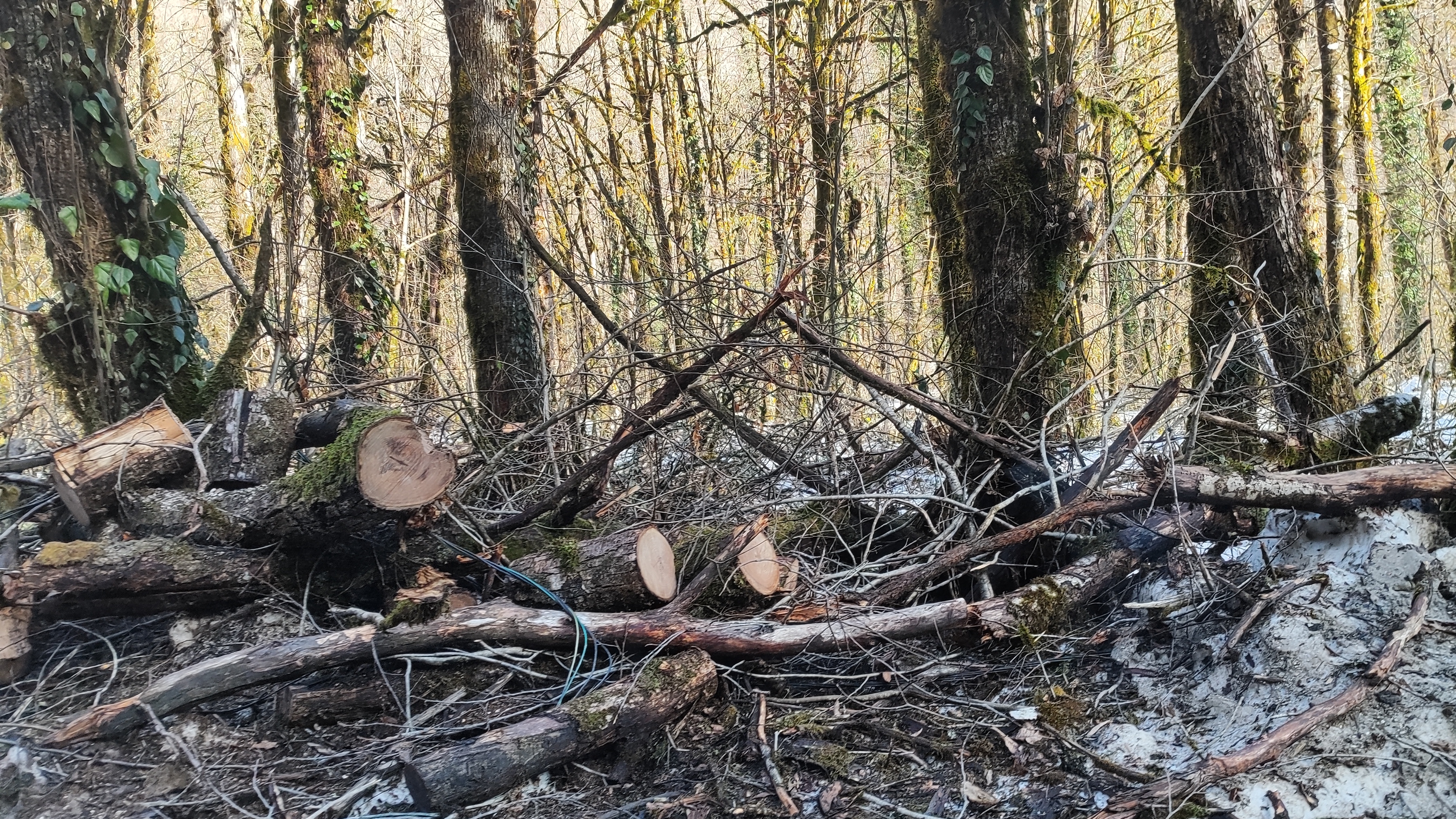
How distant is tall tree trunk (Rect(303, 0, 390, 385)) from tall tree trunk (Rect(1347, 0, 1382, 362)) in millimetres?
11289

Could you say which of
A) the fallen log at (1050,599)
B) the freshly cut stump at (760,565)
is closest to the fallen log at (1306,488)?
the fallen log at (1050,599)

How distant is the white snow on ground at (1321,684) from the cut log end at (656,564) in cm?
189

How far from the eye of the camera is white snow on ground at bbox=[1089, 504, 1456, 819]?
2525mm

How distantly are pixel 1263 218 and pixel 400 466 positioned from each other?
4.89 metres

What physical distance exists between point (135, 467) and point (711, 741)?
9.96ft

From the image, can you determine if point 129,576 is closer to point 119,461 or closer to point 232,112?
point 119,461

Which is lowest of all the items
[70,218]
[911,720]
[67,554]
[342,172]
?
[911,720]

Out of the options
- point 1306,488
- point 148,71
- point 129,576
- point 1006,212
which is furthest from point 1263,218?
point 148,71

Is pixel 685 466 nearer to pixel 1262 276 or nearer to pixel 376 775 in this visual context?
pixel 376 775

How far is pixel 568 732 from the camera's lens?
120 inches

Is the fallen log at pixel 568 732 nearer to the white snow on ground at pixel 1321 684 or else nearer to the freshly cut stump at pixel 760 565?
the freshly cut stump at pixel 760 565

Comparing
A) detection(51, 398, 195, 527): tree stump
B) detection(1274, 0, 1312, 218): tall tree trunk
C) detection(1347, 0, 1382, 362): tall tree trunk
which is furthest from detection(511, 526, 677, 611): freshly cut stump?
detection(1347, 0, 1382, 362): tall tree trunk

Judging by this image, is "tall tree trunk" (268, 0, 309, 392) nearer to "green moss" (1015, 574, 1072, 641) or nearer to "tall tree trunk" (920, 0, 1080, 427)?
"tall tree trunk" (920, 0, 1080, 427)

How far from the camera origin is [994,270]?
481 cm
